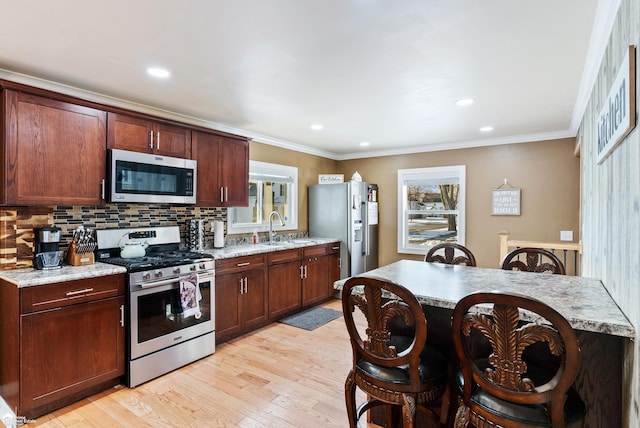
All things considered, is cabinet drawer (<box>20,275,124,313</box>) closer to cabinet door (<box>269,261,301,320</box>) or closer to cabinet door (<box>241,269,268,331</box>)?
cabinet door (<box>241,269,268,331</box>)

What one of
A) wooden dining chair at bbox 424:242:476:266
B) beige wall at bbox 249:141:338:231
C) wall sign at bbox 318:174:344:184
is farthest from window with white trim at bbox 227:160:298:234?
wooden dining chair at bbox 424:242:476:266

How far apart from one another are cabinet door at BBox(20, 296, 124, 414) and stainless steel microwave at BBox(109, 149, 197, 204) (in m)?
0.93

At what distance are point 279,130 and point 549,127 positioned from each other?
11.0 ft

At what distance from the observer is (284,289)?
4301 millimetres

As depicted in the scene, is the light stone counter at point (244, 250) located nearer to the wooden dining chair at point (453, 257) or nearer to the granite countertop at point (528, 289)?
the granite countertop at point (528, 289)

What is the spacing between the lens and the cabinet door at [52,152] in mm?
2385

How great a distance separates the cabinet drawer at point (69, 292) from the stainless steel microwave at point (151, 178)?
2.37ft

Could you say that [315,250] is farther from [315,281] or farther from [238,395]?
[238,395]

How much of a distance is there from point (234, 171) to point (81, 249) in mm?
1726

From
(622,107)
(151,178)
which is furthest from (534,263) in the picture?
(151,178)

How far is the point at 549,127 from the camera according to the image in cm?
422

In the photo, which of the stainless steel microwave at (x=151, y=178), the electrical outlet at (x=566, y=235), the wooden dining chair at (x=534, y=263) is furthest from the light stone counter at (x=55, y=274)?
the electrical outlet at (x=566, y=235)

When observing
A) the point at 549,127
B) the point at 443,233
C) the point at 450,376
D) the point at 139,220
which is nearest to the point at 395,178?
the point at 443,233

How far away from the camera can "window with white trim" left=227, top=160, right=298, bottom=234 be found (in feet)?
14.8
